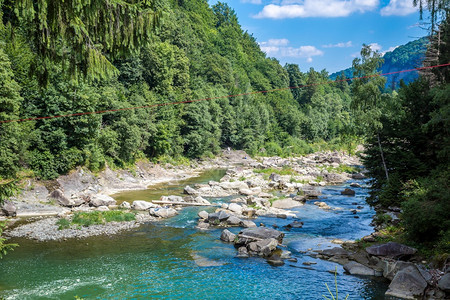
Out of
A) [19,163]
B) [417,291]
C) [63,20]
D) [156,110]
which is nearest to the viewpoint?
[63,20]

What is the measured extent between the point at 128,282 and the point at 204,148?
141ft

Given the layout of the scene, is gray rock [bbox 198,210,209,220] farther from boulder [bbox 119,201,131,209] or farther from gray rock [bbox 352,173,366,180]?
gray rock [bbox 352,173,366,180]

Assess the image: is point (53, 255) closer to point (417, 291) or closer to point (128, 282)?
point (128, 282)

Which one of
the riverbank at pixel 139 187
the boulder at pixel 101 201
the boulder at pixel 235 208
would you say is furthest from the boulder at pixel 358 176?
the boulder at pixel 101 201

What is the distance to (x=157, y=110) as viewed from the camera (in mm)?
47062

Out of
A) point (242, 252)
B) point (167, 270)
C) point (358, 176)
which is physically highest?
point (167, 270)

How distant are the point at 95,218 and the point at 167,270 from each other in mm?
8184

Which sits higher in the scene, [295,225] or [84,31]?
[84,31]

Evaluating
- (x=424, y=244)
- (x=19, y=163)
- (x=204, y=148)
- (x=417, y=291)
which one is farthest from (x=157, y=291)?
(x=204, y=148)

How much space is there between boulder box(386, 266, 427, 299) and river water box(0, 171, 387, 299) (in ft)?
1.56

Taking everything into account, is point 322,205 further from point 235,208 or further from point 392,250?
point 392,250

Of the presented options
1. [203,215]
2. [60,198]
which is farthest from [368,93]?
[60,198]

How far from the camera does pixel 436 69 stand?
56.6ft

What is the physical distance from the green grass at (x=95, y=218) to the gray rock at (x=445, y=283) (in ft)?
53.4
